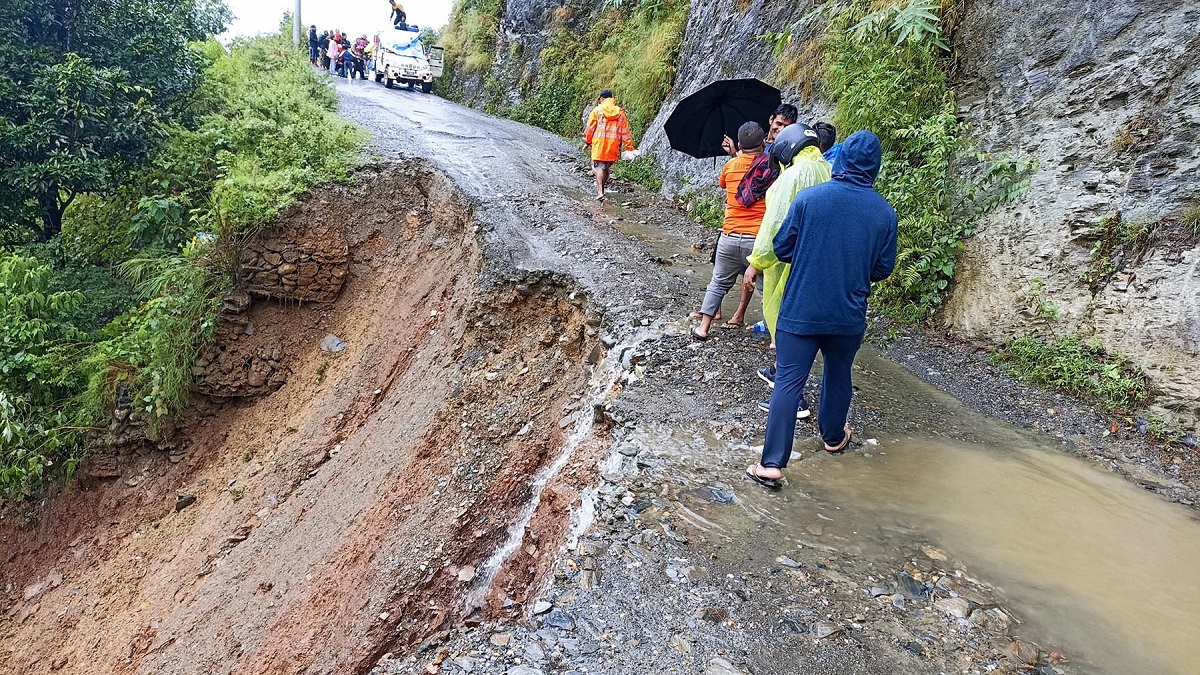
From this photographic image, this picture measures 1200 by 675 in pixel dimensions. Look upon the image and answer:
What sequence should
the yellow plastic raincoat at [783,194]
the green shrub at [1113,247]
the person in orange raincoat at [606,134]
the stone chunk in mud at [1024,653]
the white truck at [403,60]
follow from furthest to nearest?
1. the white truck at [403,60]
2. the person in orange raincoat at [606,134]
3. the green shrub at [1113,247]
4. the yellow plastic raincoat at [783,194]
5. the stone chunk in mud at [1024,653]

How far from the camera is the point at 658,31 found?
14.3 meters

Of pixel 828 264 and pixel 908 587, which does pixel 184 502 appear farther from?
pixel 908 587

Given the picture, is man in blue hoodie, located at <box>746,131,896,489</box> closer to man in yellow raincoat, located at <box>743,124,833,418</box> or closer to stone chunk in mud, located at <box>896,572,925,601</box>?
man in yellow raincoat, located at <box>743,124,833,418</box>

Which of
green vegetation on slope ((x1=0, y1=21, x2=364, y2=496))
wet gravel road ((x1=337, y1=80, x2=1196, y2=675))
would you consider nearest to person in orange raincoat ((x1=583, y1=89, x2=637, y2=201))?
green vegetation on slope ((x1=0, y1=21, x2=364, y2=496))

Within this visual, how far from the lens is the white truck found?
854 inches

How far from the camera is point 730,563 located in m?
3.37

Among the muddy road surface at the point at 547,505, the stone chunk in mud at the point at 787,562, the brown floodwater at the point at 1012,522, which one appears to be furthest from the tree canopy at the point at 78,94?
the stone chunk in mud at the point at 787,562

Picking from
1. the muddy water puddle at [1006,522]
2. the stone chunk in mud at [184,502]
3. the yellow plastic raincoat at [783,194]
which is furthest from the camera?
the stone chunk in mud at [184,502]

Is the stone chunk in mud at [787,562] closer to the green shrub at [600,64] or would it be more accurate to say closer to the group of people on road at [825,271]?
the group of people on road at [825,271]

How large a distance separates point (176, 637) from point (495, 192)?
6298mm

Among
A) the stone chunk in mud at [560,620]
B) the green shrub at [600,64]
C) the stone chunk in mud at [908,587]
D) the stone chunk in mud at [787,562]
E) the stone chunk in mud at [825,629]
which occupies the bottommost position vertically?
the stone chunk in mud at [560,620]

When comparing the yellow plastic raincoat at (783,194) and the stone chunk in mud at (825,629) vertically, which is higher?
the yellow plastic raincoat at (783,194)

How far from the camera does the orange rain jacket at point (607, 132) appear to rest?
1021 cm

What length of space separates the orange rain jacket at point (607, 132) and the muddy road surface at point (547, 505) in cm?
74
